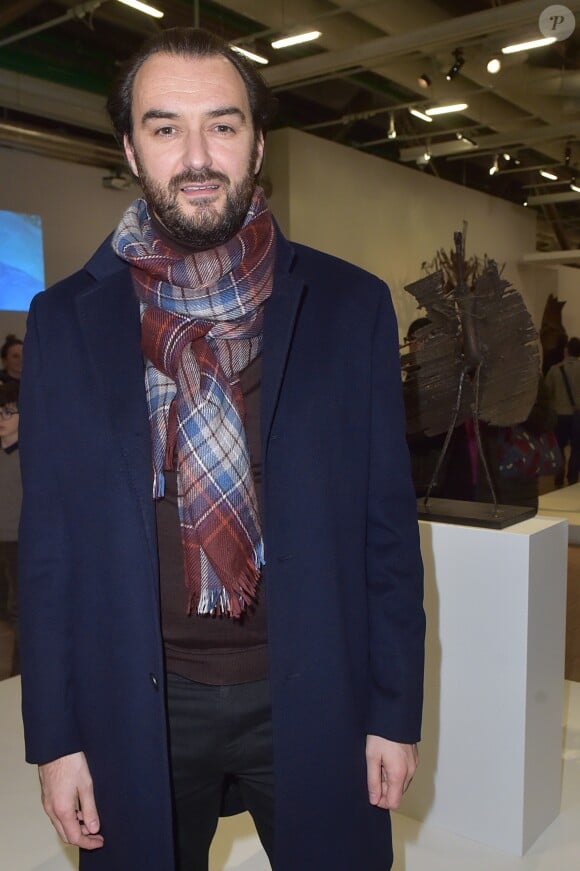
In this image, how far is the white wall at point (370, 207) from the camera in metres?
5.27

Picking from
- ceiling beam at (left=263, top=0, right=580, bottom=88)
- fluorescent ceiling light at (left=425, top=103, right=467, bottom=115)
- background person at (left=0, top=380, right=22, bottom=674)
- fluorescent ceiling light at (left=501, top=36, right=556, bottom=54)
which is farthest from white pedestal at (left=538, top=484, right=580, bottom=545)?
background person at (left=0, top=380, right=22, bottom=674)

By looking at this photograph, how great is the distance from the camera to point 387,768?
1.27 meters

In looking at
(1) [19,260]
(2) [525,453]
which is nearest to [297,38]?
(1) [19,260]

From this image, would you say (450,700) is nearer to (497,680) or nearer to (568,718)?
(497,680)

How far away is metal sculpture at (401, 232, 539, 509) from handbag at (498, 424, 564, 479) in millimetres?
1643

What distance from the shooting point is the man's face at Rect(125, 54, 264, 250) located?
121 cm

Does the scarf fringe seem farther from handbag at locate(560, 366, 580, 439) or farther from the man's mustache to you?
handbag at locate(560, 366, 580, 439)

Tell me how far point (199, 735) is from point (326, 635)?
27 cm

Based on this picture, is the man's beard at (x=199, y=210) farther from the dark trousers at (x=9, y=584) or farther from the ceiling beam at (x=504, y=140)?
the ceiling beam at (x=504, y=140)

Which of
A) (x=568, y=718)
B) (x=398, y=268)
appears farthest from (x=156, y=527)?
(x=398, y=268)

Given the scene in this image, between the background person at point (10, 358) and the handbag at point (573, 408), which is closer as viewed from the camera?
the background person at point (10, 358)

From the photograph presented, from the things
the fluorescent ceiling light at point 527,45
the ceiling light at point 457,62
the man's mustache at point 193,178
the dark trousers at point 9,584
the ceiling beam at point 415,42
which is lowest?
the dark trousers at point 9,584

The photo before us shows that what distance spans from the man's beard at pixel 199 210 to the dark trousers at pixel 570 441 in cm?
406

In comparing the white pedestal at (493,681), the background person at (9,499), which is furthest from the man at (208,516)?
the background person at (9,499)
